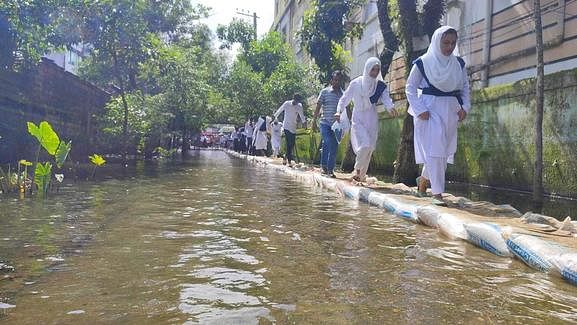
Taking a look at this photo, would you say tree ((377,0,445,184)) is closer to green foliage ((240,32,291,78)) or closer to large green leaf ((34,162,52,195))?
large green leaf ((34,162,52,195))

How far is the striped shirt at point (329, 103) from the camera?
911cm

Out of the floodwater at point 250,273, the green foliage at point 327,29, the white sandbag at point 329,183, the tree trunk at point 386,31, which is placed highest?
the green foliage at point 327,29

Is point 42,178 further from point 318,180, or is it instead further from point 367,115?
point 367,115

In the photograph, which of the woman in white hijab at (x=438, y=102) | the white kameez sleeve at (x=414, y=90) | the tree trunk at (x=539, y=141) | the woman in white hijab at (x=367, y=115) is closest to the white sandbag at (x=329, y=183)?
the woman in white hijab at (x=367, y=115)

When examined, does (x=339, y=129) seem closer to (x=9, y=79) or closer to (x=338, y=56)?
(x=9, y=79)

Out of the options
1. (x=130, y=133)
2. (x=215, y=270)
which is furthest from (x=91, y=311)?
(x=130, y=133)

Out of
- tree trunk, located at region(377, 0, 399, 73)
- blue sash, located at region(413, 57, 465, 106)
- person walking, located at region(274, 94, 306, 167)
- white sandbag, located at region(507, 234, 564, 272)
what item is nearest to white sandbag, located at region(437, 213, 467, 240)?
white sandbag, located at region(507, 234, 564, 272)

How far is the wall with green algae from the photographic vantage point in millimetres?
6539

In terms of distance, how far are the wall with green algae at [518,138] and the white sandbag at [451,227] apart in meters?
3.33

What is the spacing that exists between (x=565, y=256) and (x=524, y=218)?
126 cm

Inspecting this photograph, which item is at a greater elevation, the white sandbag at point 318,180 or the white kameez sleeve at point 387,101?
the white kameez sleeve at point 387,101

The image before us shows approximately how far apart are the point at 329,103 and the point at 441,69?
404 cm

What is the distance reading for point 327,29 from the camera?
50.2ft

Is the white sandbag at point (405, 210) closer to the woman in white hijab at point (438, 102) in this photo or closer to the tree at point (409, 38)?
the woman in white hijab at point (438, 102)
